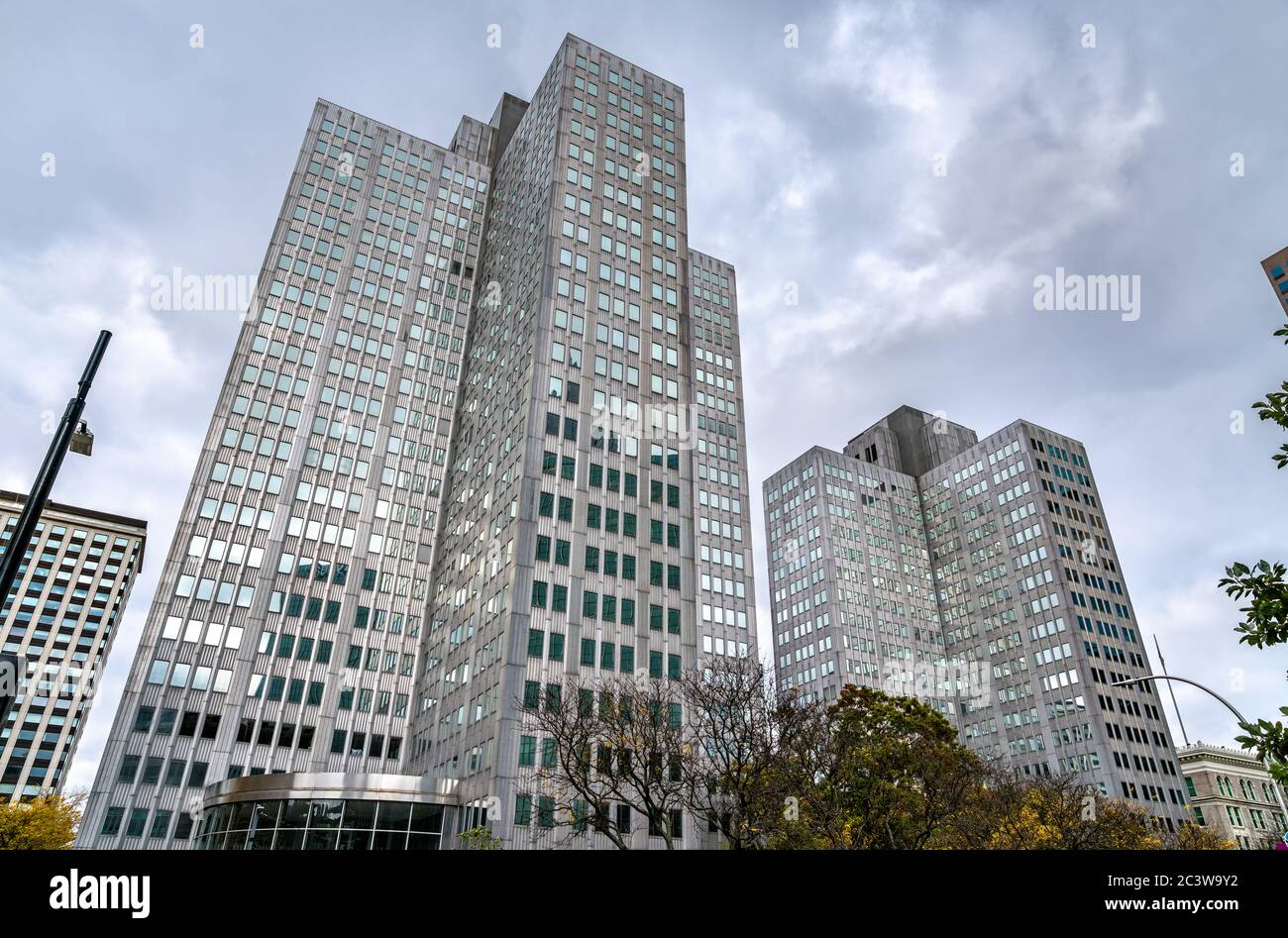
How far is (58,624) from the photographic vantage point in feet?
547

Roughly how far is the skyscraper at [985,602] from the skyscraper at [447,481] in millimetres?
51608

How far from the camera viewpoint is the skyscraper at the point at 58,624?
513 feet

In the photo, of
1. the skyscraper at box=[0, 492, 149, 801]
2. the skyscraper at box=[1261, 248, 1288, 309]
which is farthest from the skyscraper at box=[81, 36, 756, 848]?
the skyscraper at box=[0, 492, 149, 801]

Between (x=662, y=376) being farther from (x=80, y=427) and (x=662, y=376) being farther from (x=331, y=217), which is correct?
(x=80, y=427)

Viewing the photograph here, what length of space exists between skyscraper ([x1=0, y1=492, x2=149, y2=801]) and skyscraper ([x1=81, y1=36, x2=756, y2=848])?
109014mm

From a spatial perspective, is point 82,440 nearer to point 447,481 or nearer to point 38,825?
point 38,825

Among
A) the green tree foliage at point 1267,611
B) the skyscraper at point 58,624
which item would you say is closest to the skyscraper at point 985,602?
the green tree foliage at point 1267,611

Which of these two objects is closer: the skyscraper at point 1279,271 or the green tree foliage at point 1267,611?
the green tree foliage at point 1267,611

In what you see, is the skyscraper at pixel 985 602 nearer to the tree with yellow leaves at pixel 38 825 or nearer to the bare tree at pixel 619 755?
the bare tree at pixel 619 755

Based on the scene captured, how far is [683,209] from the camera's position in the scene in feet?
308

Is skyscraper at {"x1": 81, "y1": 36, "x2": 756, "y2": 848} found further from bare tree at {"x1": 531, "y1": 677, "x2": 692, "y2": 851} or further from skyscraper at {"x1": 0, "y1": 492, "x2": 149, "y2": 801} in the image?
skyscraper at {"x1": 0, "y1": 492, "x2": 149, "y2": 801}

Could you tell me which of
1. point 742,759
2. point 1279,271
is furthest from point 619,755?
point 1279,271
